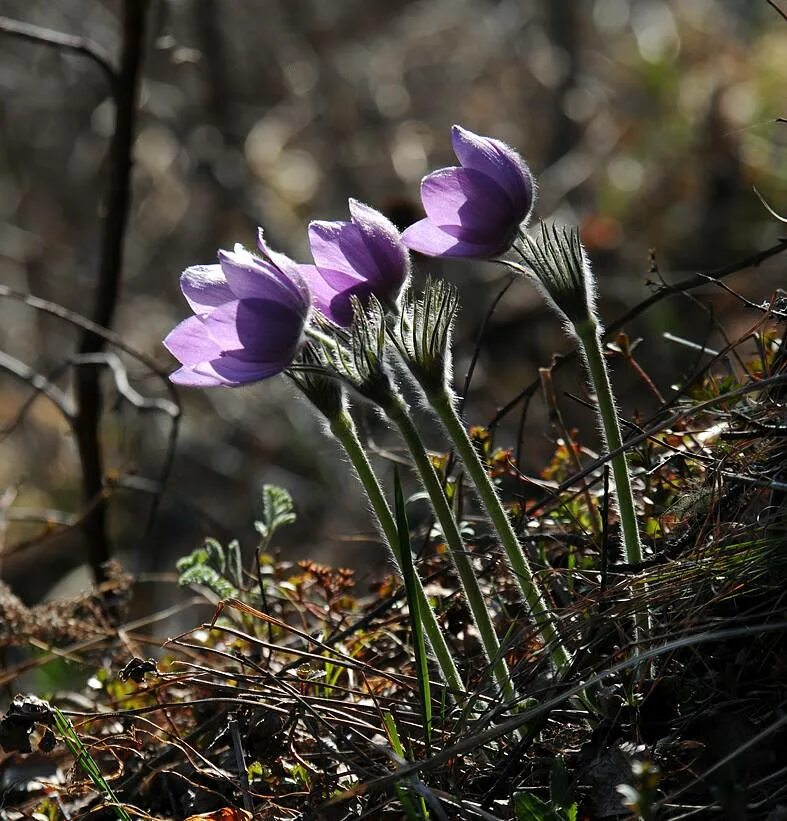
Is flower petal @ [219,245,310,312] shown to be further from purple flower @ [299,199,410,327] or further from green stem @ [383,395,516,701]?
green stem @ [383,395,516,701]

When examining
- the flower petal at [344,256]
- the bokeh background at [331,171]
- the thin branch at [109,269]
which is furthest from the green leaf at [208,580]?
the bokeh background at [331,171]

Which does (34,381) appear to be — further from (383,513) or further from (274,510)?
(383,513)

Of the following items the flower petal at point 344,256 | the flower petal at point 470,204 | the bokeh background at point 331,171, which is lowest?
the bokeh background at point 331,171

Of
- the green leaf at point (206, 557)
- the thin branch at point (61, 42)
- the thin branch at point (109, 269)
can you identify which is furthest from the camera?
the thin branch at point (109, 269)

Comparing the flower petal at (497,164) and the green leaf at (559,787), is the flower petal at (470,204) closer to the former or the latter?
the flower petal at (497,164)

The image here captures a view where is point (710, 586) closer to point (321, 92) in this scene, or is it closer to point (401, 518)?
point (401, 518)

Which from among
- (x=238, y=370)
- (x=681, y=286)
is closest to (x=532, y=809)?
(x=238, y=370)

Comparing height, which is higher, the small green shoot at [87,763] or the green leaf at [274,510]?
the green leaf at [274,510]
